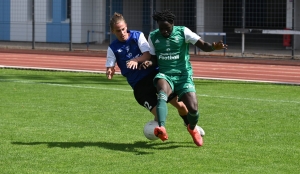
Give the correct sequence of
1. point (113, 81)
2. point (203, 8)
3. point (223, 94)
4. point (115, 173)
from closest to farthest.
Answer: point (115, 173) < point (223, 94) < point (113, 81) < point (203, 8)

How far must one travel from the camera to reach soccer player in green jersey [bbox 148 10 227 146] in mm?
8656

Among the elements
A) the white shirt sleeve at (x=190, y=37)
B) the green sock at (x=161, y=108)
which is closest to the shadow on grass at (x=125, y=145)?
the green sock at (x=161, y=108)

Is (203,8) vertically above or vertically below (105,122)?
above

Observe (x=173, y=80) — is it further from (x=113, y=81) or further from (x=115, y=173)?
(x=113, y=81)

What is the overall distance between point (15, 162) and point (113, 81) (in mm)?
10520

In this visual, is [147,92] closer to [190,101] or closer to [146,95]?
[146,95]

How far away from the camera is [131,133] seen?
32.4 feet

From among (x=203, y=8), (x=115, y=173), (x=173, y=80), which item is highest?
(x=203, y=8)

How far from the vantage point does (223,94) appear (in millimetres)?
15156

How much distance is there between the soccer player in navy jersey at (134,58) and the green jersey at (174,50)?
204 millimetres

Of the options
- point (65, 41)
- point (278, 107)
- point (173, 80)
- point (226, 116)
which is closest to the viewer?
point (173, 80)

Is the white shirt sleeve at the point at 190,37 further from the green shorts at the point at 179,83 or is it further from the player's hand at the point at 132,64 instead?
the player's hand at the point at 132,64

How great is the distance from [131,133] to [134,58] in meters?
1.37

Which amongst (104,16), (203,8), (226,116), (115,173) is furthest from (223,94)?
(104,16)
